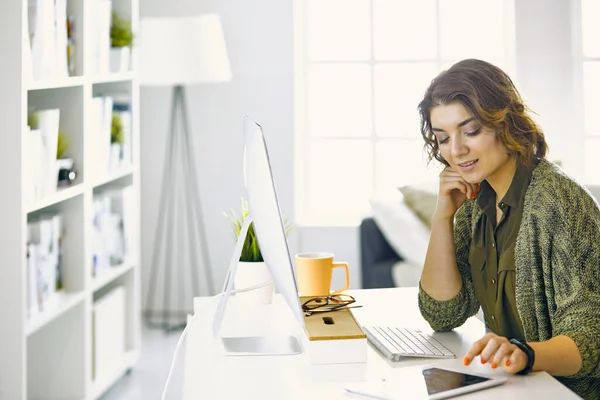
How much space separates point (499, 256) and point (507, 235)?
49 millimetres

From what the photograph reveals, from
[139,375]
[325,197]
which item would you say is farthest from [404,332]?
[325,197]

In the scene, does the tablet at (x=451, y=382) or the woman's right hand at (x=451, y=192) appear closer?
the tablet at (x=451, y=382)

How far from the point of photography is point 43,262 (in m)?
2.77

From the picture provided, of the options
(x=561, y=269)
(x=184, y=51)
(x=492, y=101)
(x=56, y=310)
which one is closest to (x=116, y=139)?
(x=184, y=51)

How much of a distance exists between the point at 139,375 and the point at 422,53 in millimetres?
2412

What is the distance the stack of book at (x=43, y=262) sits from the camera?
2.65 m

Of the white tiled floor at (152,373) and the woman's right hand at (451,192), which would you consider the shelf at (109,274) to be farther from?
the woman's right hand at (451,192)

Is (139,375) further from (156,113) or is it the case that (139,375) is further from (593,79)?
(593,79)

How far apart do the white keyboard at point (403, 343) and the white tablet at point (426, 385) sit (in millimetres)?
102

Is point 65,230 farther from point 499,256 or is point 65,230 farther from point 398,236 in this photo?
point 499,256

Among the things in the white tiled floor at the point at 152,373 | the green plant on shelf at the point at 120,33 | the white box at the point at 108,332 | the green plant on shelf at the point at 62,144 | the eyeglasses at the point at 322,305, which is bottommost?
the white tiled floor at the point at 152,373

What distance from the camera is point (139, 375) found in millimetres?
3535

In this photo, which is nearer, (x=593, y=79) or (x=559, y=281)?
(x=559, y=281)

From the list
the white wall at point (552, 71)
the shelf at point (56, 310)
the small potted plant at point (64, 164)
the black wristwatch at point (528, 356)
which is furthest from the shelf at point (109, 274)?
the white wall at point (552, 71)
